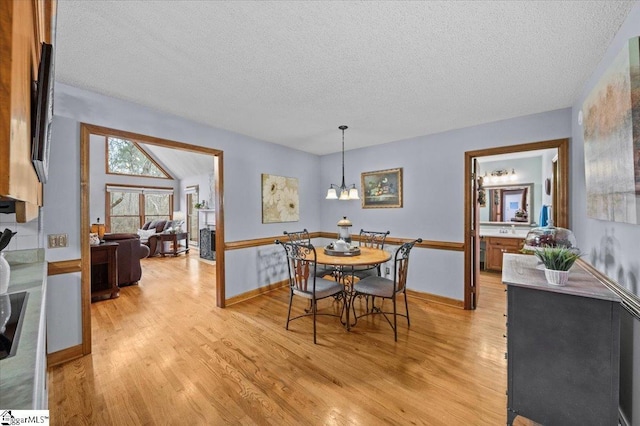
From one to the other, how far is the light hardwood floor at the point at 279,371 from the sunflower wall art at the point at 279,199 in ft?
4.97

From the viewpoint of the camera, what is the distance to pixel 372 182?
4.37 metres

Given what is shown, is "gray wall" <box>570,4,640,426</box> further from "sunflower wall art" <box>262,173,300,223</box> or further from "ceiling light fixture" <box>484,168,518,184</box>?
"sunflower wall art" <box>262,173,300,223</box>

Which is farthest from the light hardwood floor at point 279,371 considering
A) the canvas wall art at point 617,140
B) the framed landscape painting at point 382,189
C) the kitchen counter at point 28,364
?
the framed landscape painting at point 382,189

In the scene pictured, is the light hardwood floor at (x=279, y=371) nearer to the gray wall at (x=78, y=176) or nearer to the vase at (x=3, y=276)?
the gray wall at (x=78, y=176)

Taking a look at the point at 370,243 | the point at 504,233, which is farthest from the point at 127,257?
the point at 504,233

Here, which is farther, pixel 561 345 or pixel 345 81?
pixel 345 81

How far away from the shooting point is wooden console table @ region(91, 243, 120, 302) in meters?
3.77

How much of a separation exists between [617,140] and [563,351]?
117 cm

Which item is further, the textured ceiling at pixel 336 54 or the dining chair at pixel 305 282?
the dining chair at pixel 305 282

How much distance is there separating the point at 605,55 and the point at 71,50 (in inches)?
144

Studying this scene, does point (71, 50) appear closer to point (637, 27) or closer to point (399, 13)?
point (399, 13)

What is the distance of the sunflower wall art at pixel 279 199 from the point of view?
162 inches

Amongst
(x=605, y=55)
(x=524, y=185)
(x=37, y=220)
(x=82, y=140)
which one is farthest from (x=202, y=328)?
(x=524, y=185)

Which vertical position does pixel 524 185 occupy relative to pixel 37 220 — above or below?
above
